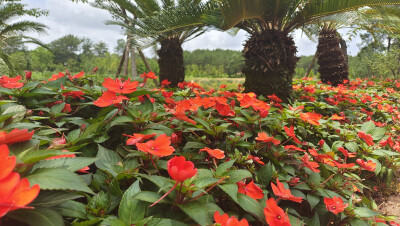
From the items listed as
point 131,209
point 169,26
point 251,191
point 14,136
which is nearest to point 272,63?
point 169,26

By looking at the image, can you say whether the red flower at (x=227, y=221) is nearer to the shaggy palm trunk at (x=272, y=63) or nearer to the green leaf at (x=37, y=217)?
the green leaf at (x=37, y=217)

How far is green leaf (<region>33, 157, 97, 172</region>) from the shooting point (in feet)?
1.76

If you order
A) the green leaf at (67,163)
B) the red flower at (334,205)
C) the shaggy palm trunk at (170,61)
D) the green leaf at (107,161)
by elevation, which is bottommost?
the red flower at (334,205)

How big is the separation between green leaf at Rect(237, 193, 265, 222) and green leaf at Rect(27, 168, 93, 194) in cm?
50

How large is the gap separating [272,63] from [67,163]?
10.1 ft

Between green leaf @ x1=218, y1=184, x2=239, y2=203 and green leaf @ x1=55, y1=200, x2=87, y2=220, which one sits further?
green leaf @ x1=218, y1=184, x2=239, y2=203

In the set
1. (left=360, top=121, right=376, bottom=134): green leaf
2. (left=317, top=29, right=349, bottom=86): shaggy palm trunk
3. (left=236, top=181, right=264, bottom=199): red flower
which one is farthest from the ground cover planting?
(left=317, top=29, right=349, bottom=86): shaggy palm trunk

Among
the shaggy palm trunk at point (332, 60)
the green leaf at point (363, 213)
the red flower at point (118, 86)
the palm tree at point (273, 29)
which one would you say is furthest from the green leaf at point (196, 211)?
the shaggy palm trunk at point (332, 60)

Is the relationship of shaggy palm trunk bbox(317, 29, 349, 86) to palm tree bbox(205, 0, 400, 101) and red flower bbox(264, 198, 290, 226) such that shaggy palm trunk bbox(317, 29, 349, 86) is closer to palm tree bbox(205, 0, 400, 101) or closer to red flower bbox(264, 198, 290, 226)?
palm tree bbox(205, 0, 400, 101)

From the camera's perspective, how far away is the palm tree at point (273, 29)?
297 centimetres

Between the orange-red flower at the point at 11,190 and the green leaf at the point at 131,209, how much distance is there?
258 mm

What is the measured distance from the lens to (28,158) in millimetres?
470

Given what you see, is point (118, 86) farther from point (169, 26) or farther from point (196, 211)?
point (169, 26)

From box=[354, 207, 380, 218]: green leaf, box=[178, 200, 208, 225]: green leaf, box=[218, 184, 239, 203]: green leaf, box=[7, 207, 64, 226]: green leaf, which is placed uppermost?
box=[7, 207, 64, 226]: green leaf
